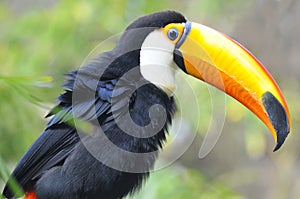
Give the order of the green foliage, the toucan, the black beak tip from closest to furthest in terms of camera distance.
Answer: the black beak tip → the toucan → the green foliage

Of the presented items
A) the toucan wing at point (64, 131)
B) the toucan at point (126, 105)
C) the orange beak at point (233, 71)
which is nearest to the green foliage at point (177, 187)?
the toucan at point (126, 105)

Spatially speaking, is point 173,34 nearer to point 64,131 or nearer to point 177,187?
point 64,131

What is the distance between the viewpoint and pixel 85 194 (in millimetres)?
1969

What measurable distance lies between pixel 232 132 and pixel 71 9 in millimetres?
1841

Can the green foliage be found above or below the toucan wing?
below

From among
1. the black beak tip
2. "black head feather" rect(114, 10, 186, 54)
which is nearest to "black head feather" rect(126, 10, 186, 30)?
"black head feather" rect(114, 10, 186, 54)

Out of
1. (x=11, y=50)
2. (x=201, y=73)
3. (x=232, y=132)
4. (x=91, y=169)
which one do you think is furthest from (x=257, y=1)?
(x=91, y=169)

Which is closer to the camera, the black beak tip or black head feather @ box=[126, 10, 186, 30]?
the black beak tip

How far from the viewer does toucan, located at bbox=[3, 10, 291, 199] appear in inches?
76.4

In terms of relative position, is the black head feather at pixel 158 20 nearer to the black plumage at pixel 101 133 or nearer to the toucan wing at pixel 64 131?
the black plumage at pixel 101 133

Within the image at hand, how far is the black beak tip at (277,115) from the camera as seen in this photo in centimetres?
177

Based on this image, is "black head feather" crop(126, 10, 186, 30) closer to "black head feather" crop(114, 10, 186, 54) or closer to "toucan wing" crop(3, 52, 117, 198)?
"black head feather" crop(114, 10, 186, 54)

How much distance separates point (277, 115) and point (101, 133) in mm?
524

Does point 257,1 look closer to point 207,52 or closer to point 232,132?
point 232,132
